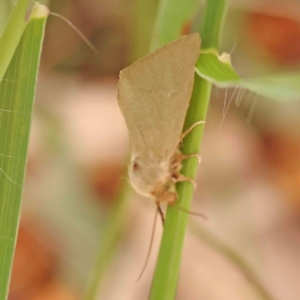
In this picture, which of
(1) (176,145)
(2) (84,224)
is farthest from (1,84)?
(2) (84,224)

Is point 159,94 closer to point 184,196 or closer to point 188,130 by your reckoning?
point 188,130

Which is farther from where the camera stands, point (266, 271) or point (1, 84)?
point (266, 271)

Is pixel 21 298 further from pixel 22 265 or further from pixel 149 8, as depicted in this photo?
pixel 149 8

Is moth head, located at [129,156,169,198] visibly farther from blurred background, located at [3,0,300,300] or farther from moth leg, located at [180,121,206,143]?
blurred background, located at [3,0,300,300]

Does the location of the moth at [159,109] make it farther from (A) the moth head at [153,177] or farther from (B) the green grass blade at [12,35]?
(B) the green grass blade at [12,35]

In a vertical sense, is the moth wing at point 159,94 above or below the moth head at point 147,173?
above

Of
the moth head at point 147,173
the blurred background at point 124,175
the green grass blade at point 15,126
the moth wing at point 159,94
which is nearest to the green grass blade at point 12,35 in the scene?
the green grass blade at point 15,126
